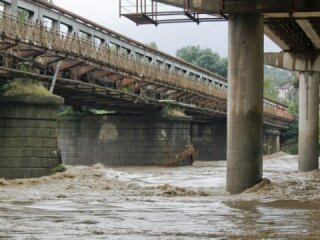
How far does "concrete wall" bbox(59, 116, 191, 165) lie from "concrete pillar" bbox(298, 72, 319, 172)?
16810 millimetres

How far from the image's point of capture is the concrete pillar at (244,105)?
2023 cm

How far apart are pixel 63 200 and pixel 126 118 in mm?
39721

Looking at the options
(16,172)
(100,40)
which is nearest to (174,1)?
(16,172)

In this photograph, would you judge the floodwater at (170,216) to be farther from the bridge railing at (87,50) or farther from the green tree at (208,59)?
the green tree at (208,59)

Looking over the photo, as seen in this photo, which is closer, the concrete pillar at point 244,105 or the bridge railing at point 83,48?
the concrete pillar at point 244,105

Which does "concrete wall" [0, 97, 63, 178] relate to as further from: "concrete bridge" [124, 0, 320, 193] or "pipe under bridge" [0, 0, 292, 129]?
"concrete bridge" [124, 0, 320, 193]

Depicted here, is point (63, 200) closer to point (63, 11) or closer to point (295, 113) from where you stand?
point (63, 11)

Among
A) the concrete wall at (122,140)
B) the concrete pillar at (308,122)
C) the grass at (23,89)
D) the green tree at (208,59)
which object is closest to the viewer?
the grass at (23,89)

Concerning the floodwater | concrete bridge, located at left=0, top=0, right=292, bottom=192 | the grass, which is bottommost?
the floodwater

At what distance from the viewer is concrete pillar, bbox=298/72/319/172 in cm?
3953

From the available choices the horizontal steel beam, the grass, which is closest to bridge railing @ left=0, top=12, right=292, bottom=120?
the grass

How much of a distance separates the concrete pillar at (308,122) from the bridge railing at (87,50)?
11.8 m

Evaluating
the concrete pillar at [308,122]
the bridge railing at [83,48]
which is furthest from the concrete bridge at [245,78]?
the concrete pillar at [308,122]

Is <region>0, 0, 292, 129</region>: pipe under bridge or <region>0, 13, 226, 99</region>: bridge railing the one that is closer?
<region>0, 13, 226, 99</region>: bridge railing
